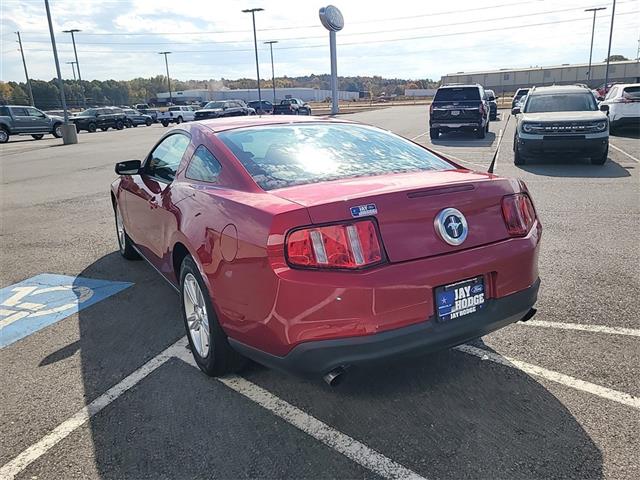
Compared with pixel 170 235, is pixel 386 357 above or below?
below

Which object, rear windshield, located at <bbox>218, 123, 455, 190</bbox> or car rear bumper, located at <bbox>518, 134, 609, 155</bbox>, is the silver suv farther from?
rear windshield, located at <bbox>218, 123, 455, 190</bbox>

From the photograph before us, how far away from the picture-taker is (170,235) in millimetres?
3672

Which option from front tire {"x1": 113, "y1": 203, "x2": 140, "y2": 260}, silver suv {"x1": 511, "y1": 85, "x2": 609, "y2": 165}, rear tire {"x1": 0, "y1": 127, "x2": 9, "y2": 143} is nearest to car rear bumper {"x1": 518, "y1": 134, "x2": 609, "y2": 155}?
silver suv {"x1": 511, "y1": 85, "x2": 609, "y2": 165}

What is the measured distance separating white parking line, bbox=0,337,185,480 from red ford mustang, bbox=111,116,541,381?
32 centimetres

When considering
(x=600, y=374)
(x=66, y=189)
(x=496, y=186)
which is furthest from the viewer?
(x=66, y=189)

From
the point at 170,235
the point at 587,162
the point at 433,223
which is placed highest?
the point at 433,223

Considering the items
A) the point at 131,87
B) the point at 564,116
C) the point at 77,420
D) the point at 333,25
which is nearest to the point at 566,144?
the point at 564,116

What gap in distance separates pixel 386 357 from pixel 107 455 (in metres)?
1.46

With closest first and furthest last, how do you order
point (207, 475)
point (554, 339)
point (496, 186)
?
1. point (207, 475)
2. point (496, 186)
3. point (554, 339)

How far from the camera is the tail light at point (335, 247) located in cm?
243

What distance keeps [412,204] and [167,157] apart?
8.30ft


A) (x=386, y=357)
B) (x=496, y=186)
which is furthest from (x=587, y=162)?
(x=386, y=357)

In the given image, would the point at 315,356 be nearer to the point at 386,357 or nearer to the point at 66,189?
the point at 386,357

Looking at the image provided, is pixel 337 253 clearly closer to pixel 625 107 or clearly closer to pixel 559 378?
pixel 559 378
